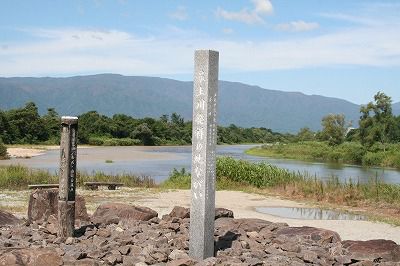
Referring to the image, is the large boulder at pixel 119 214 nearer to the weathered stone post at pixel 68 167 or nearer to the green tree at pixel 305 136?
the weathered stone post at pixel 68 167

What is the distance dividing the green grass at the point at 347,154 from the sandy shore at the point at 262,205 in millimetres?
28140

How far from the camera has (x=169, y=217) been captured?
30.1 ft

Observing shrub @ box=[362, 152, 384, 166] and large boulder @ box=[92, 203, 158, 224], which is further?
shrub @ box=[362, 152, 384, 166]

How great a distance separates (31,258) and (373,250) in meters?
4.53

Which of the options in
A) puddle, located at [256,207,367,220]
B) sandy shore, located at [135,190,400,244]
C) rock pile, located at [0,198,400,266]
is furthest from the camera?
puddle, located at [256,207,367,220]

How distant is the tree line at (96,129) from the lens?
210ft

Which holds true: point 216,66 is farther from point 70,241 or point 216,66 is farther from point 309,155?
point 309,155

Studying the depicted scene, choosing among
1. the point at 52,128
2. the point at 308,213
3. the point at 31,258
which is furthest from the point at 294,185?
the point at 52,128

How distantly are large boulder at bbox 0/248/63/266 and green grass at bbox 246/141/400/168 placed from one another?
40437mm

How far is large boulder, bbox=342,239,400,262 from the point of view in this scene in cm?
737

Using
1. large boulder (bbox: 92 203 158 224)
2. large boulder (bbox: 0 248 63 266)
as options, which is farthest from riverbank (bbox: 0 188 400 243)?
large boulder (bbox: 0 248 63 266)

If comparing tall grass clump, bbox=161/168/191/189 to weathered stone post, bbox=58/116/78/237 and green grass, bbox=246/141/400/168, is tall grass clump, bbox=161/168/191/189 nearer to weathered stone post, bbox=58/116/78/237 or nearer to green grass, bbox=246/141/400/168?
weathered stone post, bbox=58/116/78/237

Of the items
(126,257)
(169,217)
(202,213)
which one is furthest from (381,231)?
(126,257)

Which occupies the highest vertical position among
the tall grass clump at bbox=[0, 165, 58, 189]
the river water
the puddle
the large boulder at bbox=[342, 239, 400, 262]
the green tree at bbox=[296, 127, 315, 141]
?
the green tree at bbox=[296, 127, 315, 141]
